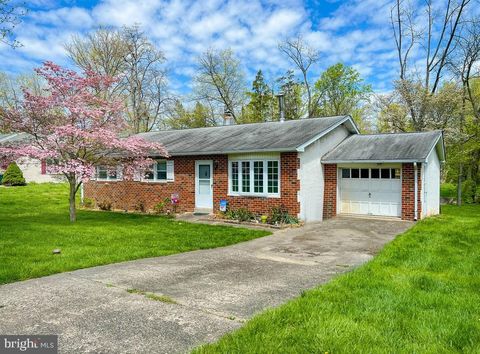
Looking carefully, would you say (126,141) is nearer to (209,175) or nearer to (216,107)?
(209,175)

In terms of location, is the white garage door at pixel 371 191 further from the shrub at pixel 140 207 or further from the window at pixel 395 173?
the shrub at pixel 140 207

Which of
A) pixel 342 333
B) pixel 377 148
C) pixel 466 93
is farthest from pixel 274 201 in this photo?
pixel 466 93

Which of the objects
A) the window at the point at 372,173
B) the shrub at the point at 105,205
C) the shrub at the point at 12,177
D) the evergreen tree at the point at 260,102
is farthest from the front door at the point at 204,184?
the evergreen tree at the point at 260,102

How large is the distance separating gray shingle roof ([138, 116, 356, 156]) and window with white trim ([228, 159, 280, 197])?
0.68 meters

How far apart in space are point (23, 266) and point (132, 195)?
36.1ft

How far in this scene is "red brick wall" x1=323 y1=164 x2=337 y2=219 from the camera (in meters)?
15.2

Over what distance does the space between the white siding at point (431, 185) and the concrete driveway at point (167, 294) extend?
270 inches

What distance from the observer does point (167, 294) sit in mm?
5344

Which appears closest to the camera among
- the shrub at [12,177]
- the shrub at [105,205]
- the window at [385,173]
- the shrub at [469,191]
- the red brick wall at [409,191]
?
the red brick wall at [409,191]

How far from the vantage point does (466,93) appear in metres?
28.0

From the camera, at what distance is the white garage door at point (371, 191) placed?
14.4 meters

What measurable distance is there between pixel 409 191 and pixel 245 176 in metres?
6.10

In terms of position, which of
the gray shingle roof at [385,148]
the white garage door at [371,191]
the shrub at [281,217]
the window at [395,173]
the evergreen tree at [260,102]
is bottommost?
the shrub at [281,217]

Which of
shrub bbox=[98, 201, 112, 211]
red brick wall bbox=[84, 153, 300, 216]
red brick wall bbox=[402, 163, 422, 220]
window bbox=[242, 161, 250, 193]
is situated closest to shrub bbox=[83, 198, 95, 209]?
red brick wall bbox=[84, 153, 300, 216]
